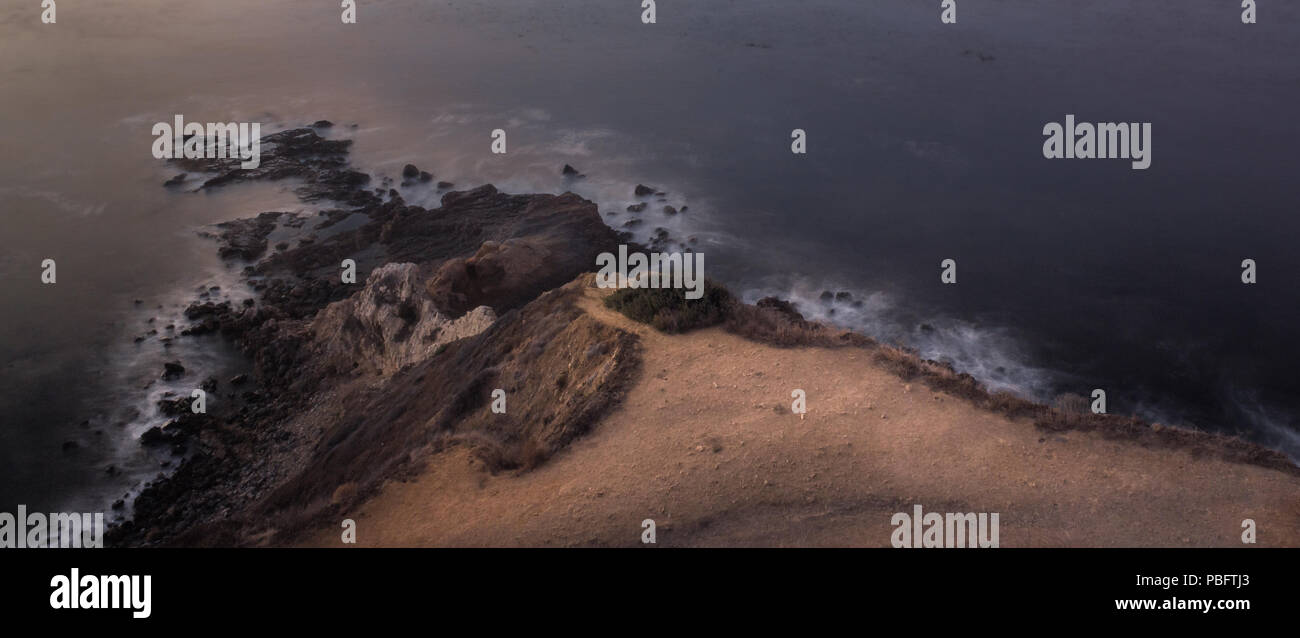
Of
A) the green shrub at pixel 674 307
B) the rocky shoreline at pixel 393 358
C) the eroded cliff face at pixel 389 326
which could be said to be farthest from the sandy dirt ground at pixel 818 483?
the eroded cliff face at pixel 389 326

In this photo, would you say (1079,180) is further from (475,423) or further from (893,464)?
(475,423)

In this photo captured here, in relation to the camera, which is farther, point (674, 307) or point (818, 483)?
point (674, 307)

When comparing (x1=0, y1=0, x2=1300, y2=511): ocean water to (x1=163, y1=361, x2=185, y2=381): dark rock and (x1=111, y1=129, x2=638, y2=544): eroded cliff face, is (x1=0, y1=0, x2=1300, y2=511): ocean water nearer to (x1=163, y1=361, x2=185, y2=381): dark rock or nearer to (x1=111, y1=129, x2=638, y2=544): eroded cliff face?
(x1=163, y1=361, x2=185, y2=381): dark rock

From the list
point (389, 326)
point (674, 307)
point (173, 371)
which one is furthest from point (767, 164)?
point (173, 371)

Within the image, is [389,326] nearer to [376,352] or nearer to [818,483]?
[376,352]

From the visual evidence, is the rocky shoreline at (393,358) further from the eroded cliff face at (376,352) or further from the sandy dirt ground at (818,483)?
the sandy dirt ground at (818,483)
